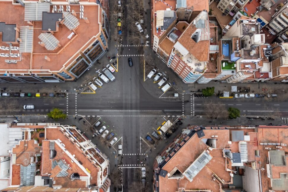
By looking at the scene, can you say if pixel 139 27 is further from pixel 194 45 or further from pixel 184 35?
pixel 194 45

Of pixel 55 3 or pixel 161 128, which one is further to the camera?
pixel 161 128

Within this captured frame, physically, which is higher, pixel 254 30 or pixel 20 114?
pixel 254 30

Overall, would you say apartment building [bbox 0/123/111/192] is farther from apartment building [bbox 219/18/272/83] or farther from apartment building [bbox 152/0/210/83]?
apartment building [bbox 219/18/272/83]

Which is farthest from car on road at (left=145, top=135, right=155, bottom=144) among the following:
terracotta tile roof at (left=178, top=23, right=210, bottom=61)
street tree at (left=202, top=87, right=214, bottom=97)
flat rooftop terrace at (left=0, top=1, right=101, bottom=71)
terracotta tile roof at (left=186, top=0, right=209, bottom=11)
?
terracotta tile roof at (left=186, top=0, right=209, bottom=11)

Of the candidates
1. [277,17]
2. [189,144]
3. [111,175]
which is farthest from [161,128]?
[277,17]

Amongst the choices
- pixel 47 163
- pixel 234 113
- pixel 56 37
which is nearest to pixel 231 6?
pixel 234 113

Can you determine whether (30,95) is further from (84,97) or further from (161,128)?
(161,128)
